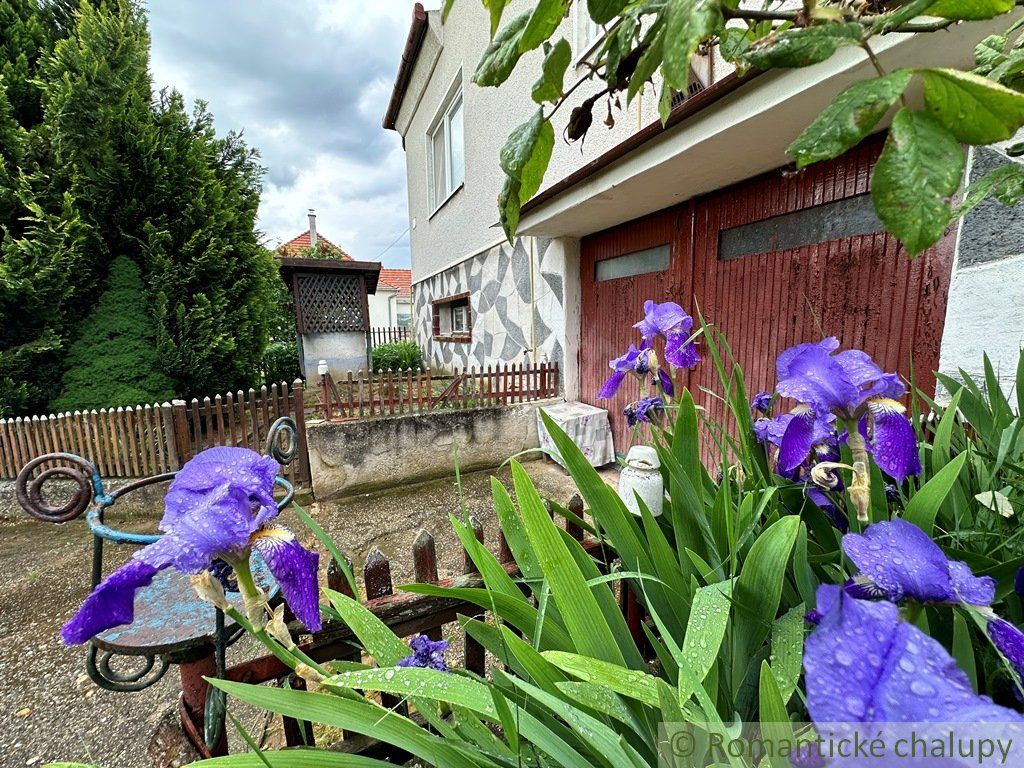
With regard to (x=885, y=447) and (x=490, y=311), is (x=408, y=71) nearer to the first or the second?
(x=490, y=311)

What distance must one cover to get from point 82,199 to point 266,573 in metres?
5.62

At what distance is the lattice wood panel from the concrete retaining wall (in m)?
4.52

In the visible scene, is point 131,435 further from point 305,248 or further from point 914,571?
point 305,248

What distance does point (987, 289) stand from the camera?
1904 mm

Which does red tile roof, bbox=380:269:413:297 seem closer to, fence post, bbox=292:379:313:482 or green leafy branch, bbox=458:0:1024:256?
fence post, bbox=292:379:313:482

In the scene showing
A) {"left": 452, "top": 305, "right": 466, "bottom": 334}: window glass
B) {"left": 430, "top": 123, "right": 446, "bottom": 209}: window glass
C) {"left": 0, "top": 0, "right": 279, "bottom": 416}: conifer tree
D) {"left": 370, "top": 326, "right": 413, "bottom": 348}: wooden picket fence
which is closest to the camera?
{"left": 0, "top": 0, "right": 279, "bottom": 416}: conifer tree

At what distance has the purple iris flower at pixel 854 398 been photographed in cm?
71

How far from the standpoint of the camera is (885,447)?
0.73m

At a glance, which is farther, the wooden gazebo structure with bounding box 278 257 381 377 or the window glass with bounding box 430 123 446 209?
the window glass with bounding box 430 123 446 209

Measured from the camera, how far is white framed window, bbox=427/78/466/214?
7.79m

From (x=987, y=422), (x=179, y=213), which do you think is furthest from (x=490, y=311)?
(x=987, y=422)

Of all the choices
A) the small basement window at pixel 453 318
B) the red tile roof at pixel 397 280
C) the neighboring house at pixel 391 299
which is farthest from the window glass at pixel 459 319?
the red tile roof at pixel 397 280

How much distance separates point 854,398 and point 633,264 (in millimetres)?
3753

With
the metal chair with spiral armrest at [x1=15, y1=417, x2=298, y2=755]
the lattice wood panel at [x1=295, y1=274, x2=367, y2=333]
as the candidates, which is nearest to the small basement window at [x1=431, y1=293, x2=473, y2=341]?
the lattice wood panel at [x1=295, y1=274, x2=367, y2=333]
